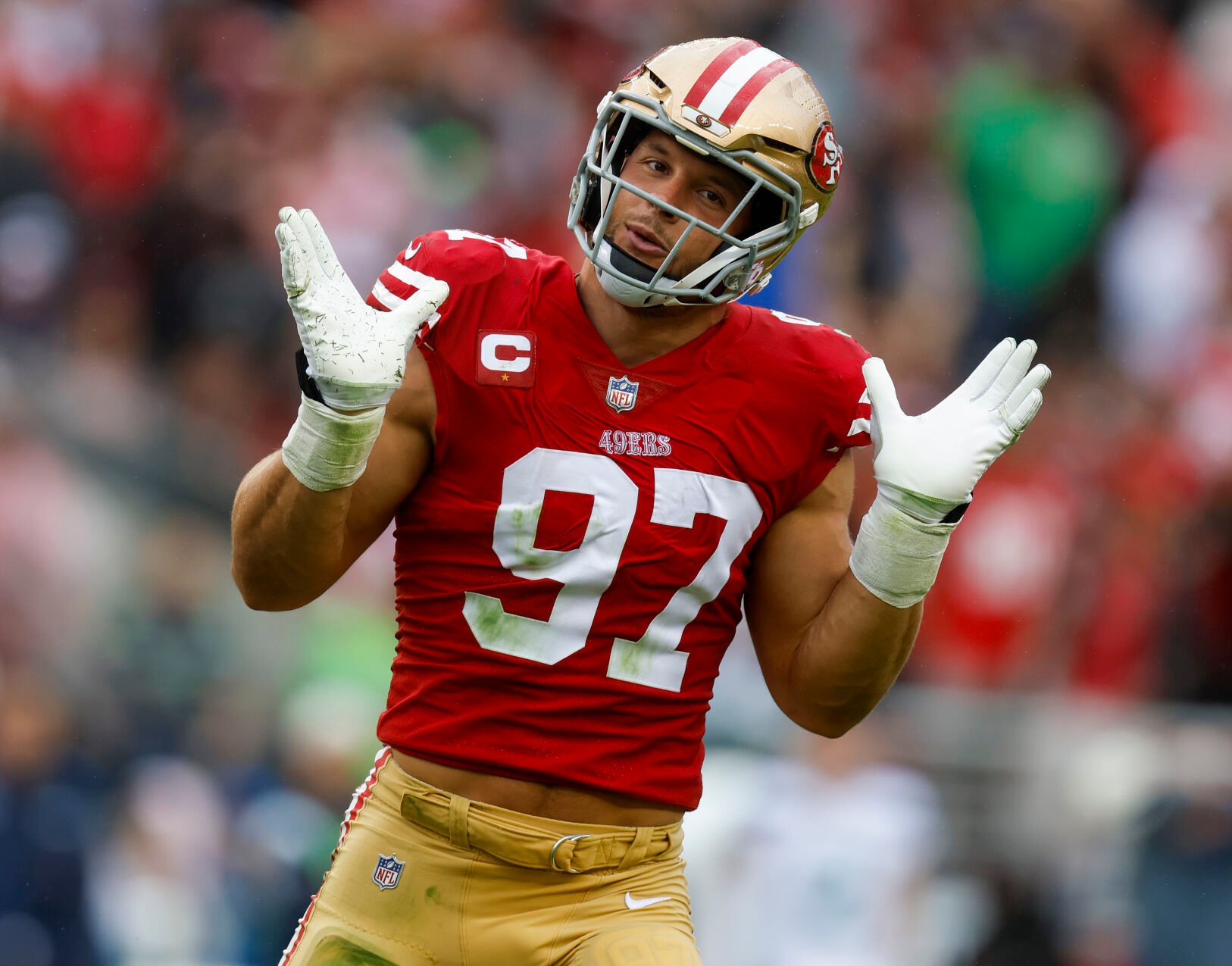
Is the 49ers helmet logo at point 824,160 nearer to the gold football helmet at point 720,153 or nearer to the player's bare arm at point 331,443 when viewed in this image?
the gold football helmet at point 720,153

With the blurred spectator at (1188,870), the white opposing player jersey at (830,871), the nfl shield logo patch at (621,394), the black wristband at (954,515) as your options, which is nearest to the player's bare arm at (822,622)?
the black wristband at (954,515)

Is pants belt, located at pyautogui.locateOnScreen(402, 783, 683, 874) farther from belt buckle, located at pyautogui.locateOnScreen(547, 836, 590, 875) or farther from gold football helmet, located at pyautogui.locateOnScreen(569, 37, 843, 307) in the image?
gold football helmet, located at pyautogui.locateOnScreen(569, 37, 843, 307)

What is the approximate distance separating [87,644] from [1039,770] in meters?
3.13

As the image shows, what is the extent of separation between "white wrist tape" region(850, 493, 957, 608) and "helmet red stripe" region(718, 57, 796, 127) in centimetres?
67

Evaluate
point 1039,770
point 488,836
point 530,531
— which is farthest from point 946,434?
point 1039,770

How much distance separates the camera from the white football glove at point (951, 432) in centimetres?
279

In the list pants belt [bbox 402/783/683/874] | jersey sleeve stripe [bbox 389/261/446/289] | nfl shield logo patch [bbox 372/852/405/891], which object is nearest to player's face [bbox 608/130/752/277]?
jersey sleeve stripe [bbox 389/261/446/289]

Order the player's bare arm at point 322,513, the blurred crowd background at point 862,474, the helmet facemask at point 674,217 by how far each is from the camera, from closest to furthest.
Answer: the player's bare arm at point 322,513 → the helmet facemask at point 674,217 → the blurred crowd background at point 862,474

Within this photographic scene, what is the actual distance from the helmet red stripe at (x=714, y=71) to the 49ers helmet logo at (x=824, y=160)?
0.62ft

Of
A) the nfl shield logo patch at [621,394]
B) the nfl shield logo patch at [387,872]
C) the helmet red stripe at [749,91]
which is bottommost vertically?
the nfl shield logo patch at [387,872]

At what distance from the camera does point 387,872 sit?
110 inches

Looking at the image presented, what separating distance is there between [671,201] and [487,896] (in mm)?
1172

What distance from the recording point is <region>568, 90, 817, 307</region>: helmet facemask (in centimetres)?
283

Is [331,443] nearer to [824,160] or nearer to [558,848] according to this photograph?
[558,848]
